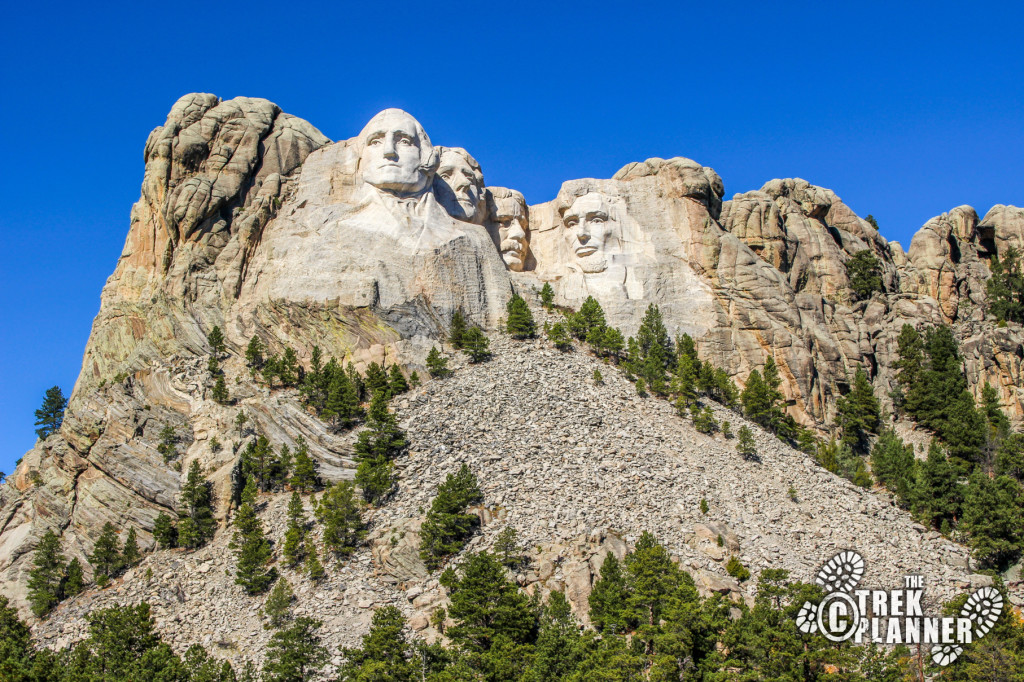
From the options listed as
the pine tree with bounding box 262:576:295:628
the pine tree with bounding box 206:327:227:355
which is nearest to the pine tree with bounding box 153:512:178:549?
the pine tree with bounding box 262:576:295:628

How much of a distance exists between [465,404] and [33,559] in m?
26.9

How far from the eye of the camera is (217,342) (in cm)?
8544

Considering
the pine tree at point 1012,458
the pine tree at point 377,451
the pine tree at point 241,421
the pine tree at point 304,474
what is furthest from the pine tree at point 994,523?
the pine tree at point 241,421

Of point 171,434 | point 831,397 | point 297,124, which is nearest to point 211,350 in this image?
point 171,434

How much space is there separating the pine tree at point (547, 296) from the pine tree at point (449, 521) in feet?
90.0

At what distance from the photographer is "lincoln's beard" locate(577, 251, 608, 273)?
326ft

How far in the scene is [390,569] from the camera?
67.1m

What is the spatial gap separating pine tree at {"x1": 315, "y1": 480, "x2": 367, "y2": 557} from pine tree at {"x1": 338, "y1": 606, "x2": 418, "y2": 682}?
735cm

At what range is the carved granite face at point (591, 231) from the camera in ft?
328

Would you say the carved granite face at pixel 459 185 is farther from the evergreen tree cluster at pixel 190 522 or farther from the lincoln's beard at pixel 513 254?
the evergreen tree cluster at pixel 190 522

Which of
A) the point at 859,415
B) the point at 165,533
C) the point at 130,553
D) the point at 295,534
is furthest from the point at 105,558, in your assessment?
the point at 859,415

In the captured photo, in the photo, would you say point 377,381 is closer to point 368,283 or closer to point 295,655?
point 368,283

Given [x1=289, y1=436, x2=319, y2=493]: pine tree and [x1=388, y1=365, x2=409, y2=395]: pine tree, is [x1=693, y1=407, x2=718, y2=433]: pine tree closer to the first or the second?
[x1=388, y1=365, x2=409, y2=395]: pine tree

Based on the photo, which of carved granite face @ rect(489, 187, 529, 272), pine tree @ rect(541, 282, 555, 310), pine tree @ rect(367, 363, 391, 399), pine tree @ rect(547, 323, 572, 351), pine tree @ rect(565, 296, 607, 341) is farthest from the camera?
carved granite face @ rect(489, 187, 529, 272)
